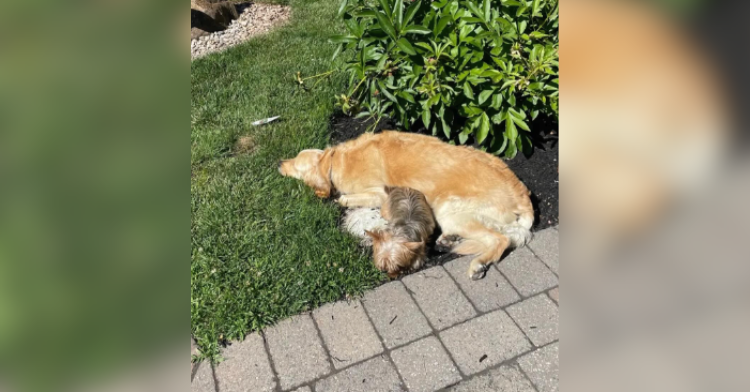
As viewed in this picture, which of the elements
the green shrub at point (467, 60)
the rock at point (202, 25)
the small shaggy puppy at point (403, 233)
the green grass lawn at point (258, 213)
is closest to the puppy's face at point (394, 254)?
the small shaggy puppy at point (403, 233)

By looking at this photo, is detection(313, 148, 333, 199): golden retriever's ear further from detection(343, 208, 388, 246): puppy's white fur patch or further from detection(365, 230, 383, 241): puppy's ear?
detection(365, 230, 383, 241): puppy's ear

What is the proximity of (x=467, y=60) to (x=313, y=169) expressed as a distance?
185 cm

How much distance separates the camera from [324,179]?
4863 millimetres

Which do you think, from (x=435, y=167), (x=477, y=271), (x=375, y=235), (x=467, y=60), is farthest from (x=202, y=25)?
(x=477, y=271)

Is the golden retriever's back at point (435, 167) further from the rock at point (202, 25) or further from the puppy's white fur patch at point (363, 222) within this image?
the rock at point (202, 25)

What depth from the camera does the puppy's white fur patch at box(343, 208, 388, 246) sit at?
4391 millimetres

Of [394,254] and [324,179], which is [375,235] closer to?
[394,254]

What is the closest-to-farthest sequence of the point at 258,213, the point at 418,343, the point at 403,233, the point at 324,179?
the point at 418,343
the point at 403,233
the point at 258,213
the point at 324,179

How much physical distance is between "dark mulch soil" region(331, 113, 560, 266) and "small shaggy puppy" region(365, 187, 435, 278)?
0.23m

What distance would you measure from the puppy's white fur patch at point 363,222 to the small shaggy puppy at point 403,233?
0.30 feet

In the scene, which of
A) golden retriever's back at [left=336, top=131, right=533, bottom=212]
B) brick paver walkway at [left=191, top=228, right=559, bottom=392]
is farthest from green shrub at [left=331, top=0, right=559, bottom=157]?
brick paver walkway at [left=191, top=228, right=559, bottom=392]
